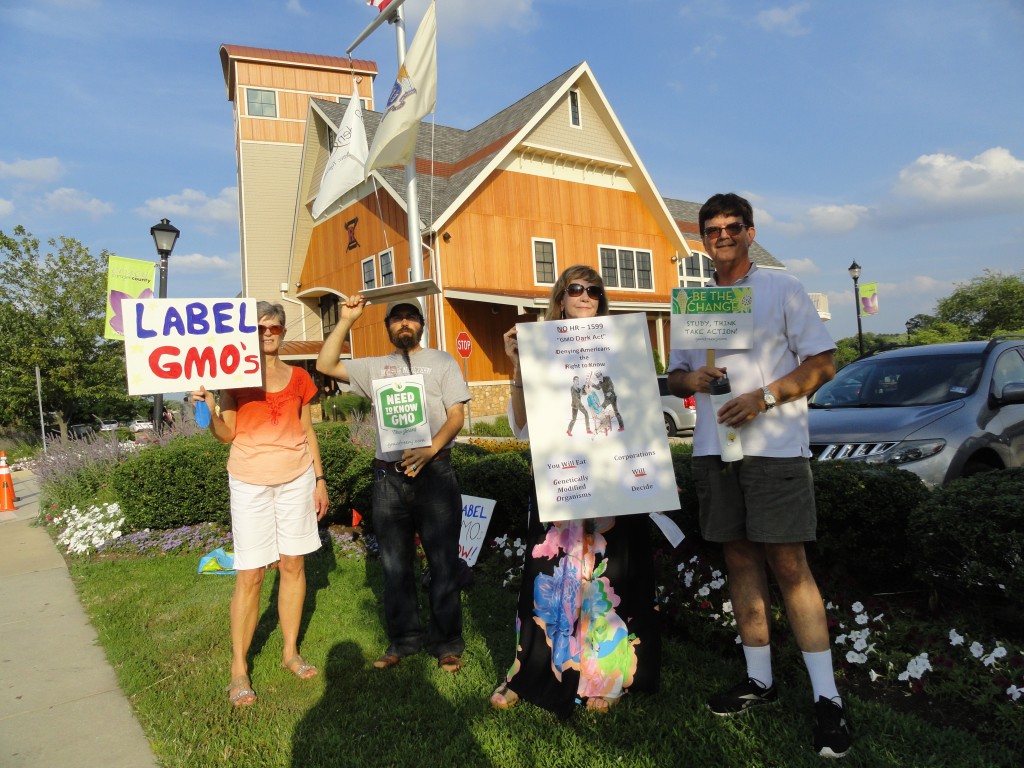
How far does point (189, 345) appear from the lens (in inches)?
133

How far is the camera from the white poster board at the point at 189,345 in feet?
10.8

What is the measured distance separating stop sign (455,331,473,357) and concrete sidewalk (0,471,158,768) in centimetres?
1411

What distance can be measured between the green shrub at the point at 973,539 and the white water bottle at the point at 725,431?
145 cm

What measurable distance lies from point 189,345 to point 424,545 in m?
1.72

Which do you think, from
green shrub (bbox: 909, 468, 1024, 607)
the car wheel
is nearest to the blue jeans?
green shrub (bbox: 909, 468, 1024, 607)

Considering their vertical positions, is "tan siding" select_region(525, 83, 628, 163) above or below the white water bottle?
above

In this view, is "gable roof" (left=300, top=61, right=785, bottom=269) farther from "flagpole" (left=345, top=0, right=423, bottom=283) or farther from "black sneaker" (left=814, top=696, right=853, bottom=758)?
"black sneaker" (left=814, top=696, right=853, bottom=758)

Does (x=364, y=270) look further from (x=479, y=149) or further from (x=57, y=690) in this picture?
(x=57, y=690)

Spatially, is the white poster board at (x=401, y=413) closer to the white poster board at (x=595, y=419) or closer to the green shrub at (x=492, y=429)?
the white poster board at (x=595, y=419)

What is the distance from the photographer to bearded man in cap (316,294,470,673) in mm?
3832

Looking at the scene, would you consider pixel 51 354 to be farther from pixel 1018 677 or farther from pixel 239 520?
pixel 1018 677

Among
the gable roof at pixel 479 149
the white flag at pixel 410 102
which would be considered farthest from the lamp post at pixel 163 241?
the gable roof at pixel 479 149

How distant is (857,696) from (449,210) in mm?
19063

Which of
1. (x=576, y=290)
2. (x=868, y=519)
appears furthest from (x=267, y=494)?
(x=868, y=519)
